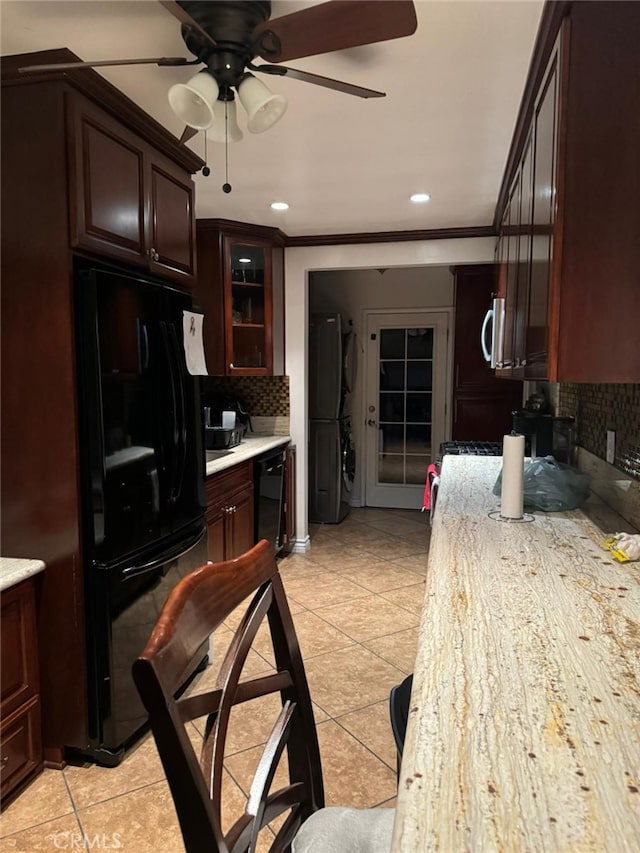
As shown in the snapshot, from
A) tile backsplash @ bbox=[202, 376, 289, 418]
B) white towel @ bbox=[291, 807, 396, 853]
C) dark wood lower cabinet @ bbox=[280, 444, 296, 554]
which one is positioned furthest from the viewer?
tile backsplash @ bbox=[202, 376, 289, 418]

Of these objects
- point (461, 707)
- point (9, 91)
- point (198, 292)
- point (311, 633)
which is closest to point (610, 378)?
point (461, 707)

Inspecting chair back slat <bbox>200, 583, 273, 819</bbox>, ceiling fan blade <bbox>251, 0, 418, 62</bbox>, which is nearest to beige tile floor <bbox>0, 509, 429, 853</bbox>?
chair back slat <bbox>200, 583, 273, 819</bbox>

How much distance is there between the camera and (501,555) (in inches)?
62.1

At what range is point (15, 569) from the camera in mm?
1802

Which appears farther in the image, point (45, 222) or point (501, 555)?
point (45, 222)

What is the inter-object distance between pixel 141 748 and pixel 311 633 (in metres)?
1.15

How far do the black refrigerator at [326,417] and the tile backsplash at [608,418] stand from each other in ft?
7.86

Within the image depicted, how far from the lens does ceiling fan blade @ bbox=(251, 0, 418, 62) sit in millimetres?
1265

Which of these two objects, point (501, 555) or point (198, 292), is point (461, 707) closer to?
point (501, 555)

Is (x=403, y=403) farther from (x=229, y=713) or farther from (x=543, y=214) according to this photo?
(x=229, y=713)

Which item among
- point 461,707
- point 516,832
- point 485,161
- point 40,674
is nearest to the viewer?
point 516,832

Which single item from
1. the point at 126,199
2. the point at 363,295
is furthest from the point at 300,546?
the point at 126,199

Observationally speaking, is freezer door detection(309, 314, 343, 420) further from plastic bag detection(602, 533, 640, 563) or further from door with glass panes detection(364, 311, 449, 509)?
plastic bag detection(602, 533, 640, 563)

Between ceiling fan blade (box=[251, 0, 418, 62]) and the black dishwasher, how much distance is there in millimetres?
2602
